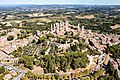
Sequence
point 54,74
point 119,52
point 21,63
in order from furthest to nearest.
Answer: point 119,52 → point 21,63 → point 54,74

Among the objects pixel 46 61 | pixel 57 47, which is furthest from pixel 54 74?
pixel 57 47

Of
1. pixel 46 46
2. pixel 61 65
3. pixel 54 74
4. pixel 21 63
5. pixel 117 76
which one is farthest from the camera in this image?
pixel 46 46

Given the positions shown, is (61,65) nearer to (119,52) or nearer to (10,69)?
(10,69)

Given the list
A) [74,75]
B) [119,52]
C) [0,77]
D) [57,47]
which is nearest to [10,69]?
[0,77]

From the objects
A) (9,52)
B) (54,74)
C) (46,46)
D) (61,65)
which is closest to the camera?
(54,74)

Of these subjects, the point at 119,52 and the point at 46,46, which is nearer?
the point at 119,52

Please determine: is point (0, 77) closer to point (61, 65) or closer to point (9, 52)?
point (61, 65)

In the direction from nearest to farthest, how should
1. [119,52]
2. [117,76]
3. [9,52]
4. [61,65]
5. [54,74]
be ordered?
[117,76]
[54,74]
[61,65]
[119,52]
[9,52]

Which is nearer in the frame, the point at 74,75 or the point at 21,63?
the point at 74,75
